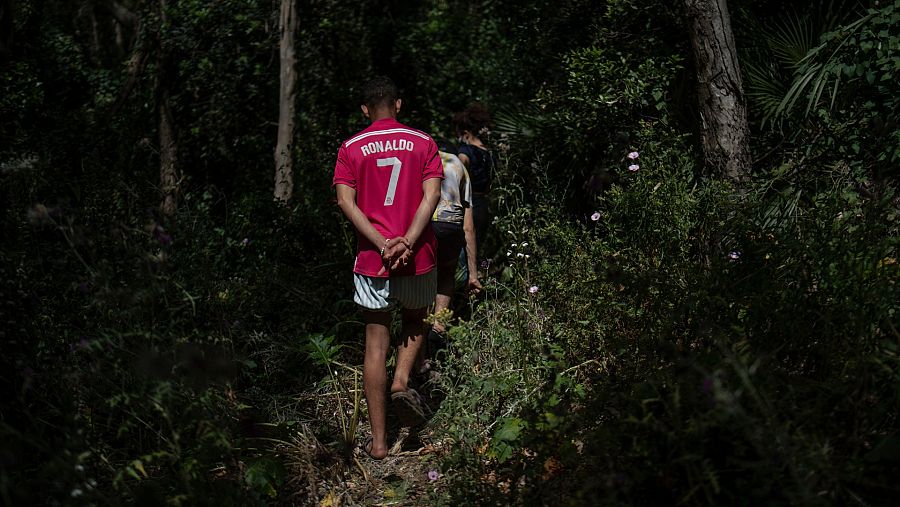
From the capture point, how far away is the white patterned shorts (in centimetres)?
376

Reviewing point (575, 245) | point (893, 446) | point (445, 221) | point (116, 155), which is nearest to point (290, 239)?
point (445, 221)

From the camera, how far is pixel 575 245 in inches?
179

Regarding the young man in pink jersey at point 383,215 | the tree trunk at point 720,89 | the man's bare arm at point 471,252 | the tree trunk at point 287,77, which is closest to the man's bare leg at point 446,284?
the man's bare arm at point 471,252

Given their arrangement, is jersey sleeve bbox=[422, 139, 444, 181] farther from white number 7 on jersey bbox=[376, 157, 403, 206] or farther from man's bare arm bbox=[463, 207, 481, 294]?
man's bare arm bbox=[463, 207, 481, 294]

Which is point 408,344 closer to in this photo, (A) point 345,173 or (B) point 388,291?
(B) point 388,291

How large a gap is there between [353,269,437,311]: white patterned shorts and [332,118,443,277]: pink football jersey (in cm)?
4

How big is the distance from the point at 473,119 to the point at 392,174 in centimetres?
183

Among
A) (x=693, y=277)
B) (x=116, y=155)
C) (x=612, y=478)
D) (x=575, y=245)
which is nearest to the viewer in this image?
(x=612, y=478)

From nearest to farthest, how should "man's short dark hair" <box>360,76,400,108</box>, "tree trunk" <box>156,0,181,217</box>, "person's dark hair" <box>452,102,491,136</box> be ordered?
"man's short dark hair" <box>360,76,400,108</box> → "person's dark hair" <box>452,102,491,136</box> → "tree trunk" <box>156,0,181,217</box>

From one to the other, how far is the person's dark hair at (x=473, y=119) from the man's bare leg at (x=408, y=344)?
6.27 feet

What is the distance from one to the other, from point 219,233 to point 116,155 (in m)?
4.95

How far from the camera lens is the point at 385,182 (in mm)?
3783

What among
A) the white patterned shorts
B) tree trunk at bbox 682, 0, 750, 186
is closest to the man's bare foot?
the white patterned shorts

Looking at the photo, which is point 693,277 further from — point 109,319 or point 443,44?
point 443,44
